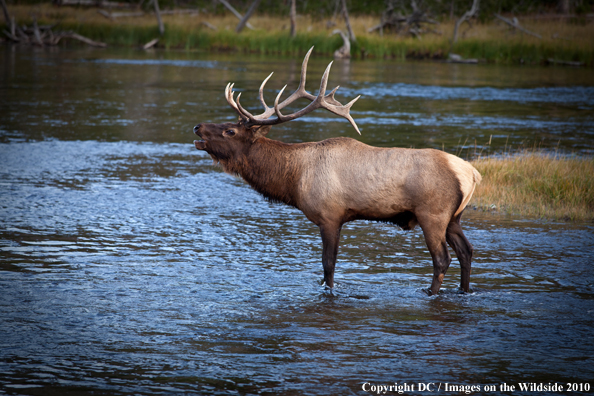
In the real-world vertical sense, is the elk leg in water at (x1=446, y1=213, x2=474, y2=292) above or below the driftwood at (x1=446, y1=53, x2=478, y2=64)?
below

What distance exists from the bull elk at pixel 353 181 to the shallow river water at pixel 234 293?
0.59 metres

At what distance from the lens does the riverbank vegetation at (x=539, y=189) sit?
33.2ft

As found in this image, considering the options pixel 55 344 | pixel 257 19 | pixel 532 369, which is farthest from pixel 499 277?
pixel 257 19

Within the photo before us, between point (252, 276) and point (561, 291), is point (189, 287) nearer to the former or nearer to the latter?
point (252, 276)

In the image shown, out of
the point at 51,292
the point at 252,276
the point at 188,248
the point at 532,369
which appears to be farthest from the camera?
the point at 188,248

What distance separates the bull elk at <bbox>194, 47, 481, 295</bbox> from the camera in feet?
21.4

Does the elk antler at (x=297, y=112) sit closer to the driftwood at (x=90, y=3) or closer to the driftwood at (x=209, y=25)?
the driftwood at (x=209, y=25)

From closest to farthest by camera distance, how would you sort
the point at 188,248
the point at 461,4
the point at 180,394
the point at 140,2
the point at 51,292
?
the point at 180,394 → the point at 51,292 → the point at 188,248 → the point at 461,4 → the point at 140,2

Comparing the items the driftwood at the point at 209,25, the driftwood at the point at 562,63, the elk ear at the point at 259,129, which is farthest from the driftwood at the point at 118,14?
the elk ear at the point at 259,129

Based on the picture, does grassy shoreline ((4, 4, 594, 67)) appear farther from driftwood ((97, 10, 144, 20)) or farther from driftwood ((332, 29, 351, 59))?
driftwood ((332, 29, 351, 59))

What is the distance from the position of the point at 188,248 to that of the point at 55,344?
2.85m

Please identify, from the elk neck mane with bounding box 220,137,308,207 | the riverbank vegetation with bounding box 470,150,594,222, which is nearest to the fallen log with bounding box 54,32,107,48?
the riverbank vegetation with bounding box 470,150,594,222

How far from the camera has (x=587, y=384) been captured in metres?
4.89

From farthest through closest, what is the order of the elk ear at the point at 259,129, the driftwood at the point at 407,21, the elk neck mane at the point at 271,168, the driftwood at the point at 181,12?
the driftwood at the point at 181,12 < the driftwood at the point at 407,21 < the elk ear at the point at 259,129 < the elk neck mane at the point at 271,168
